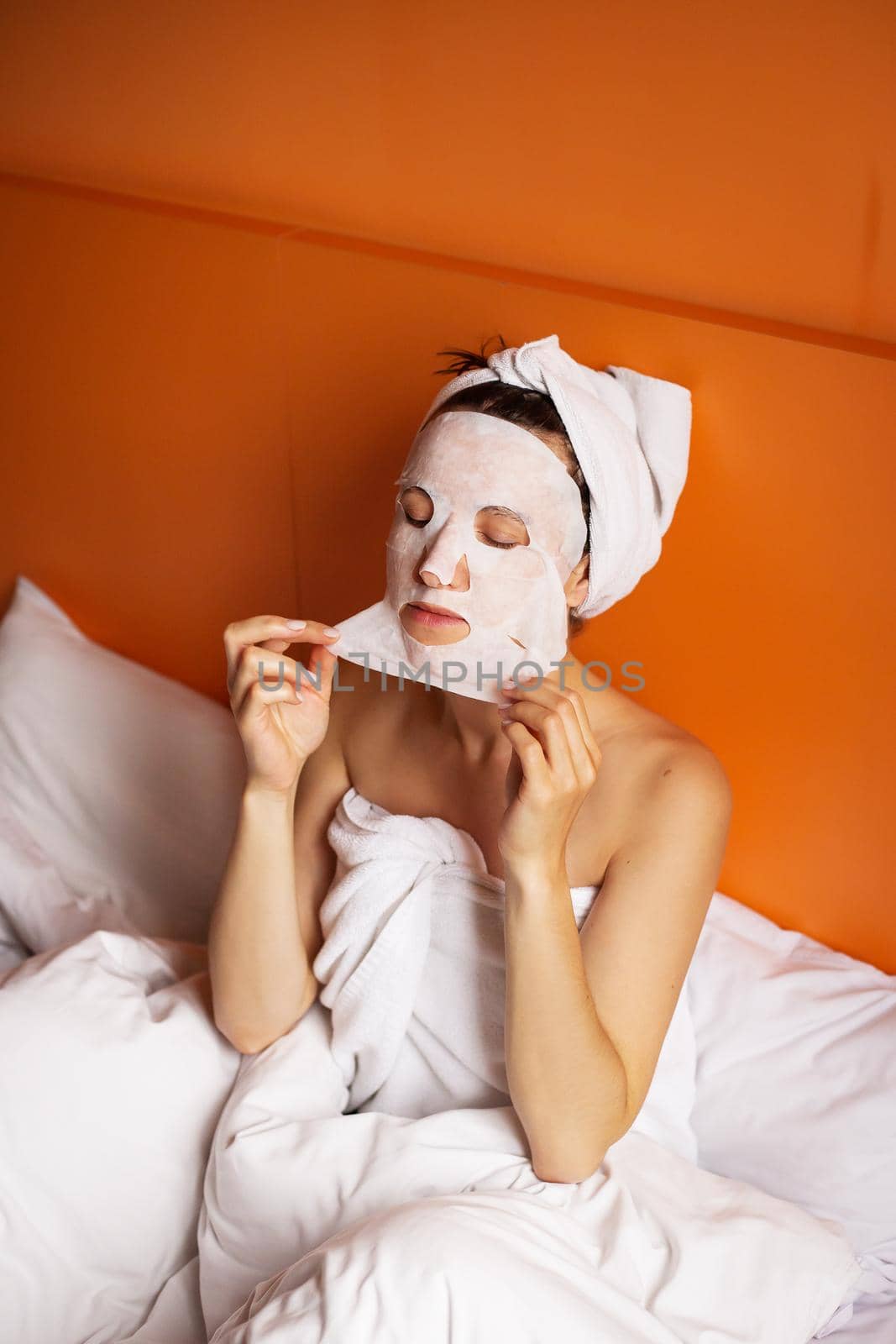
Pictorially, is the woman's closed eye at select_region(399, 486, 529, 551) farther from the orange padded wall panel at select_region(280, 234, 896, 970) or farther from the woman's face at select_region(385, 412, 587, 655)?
the orange padded wall panel at select_region(280, 234, 896, 970)

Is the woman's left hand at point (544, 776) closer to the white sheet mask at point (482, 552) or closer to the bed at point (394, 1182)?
A: the white sheet mask at point (482, 552)

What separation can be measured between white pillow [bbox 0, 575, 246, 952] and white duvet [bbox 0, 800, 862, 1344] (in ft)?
1.36

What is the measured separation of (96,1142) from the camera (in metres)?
1.42

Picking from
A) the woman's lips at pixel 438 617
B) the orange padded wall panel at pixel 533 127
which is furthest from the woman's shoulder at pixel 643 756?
the orange padded wall panel at pixel 533 127

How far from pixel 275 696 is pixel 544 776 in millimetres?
336

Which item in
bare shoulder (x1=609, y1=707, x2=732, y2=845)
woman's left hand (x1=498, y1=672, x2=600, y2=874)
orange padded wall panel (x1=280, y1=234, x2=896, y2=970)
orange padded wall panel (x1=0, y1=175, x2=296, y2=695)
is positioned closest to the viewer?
woman's left hand (x1=498, y1=672, x2=600, y2=874)

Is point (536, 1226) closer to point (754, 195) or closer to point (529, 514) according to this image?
point (529, 514)

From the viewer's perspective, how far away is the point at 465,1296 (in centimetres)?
105

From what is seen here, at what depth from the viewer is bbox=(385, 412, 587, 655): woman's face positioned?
129cm

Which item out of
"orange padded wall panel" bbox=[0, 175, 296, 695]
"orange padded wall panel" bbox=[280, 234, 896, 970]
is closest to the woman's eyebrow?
"orange padded wall panel" bbox=[280, 234, 896, 970]

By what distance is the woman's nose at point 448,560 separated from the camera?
50.5 inches

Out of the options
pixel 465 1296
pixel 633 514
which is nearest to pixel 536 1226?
pixel 465 1296

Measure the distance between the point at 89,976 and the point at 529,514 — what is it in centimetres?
77

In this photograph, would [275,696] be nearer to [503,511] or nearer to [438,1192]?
[503,511]
